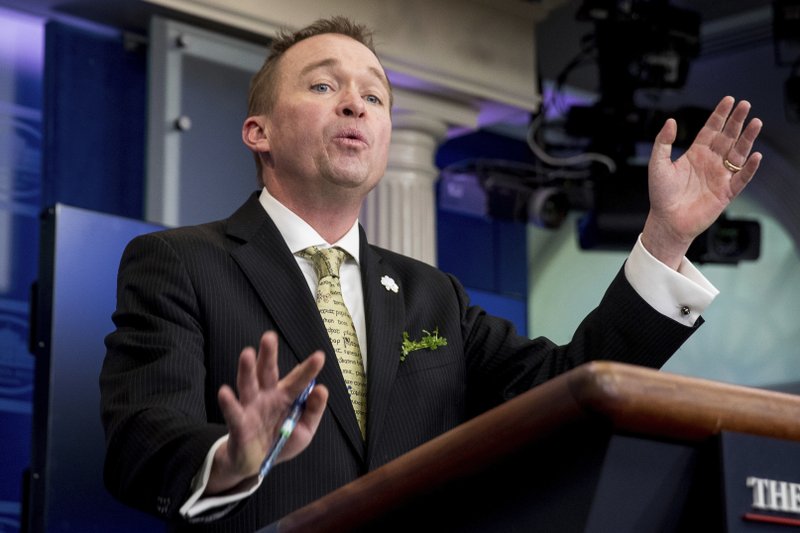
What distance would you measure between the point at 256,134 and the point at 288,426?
42.3 inches

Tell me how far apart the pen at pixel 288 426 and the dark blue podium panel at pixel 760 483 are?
1.15ft

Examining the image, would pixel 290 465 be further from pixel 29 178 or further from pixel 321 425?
pixel 29 178

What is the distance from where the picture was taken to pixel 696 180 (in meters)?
1.60

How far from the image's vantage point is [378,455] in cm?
158

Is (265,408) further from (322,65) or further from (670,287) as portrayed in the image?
(322,65)

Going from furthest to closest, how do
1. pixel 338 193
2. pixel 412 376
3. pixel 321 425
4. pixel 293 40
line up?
1. pixel 293 40
2. pixel 338 193
3. pixel 412 376
4. pixel 321 425

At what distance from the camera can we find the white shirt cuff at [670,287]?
5.07 feet

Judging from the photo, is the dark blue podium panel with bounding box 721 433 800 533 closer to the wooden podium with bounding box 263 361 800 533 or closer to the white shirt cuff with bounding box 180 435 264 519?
the wooden podium with bounding box 263 361 800 533

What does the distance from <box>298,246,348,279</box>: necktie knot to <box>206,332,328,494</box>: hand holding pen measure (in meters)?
0.68

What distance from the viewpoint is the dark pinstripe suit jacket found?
4.53ft

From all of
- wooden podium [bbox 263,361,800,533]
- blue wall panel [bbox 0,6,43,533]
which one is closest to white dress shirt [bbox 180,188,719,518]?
wooden podium [bbox 263,361,800,533]

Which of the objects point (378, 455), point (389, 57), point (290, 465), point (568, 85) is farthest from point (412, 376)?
point (568, 85)

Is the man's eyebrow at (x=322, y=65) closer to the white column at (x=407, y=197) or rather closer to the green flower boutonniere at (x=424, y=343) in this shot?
the green flower boutonniere at (x=424, y=343)

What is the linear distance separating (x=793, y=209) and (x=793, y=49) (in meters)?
1.99
